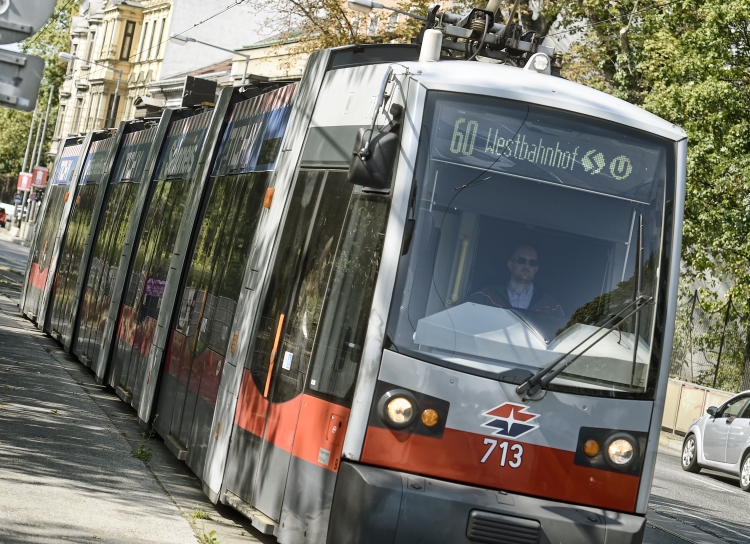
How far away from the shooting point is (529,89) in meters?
7.23

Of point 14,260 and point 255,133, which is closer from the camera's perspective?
point 255,133

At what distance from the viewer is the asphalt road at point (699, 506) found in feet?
39.5

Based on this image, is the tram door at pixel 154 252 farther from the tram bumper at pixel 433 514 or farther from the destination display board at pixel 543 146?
the tram bumper at pixel 433 514

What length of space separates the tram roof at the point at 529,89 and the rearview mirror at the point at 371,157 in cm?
53

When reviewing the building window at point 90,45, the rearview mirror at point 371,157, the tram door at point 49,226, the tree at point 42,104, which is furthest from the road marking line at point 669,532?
the tree at point 42,104

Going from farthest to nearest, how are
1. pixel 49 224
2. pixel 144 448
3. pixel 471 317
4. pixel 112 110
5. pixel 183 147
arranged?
1. pixel 112 110
2. pixel 49 224
3. pixel 183 147
4. pixel 144 448
5. pixel 471 317

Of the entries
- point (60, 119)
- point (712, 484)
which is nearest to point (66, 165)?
point (712, 484)

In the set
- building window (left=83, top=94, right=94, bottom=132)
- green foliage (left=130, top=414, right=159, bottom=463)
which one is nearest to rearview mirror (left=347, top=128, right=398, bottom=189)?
green foliage (left=130, top=414, right=159, bottom=463)

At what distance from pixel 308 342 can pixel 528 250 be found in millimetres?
1381

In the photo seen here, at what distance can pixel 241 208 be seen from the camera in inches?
392

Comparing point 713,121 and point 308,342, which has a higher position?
point 713,121

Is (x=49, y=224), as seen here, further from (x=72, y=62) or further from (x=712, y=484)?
(x=72, y=62)

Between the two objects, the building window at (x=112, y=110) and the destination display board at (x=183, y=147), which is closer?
the destination display board at (x=183, y=147)

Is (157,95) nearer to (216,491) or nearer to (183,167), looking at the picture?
(183,167)
